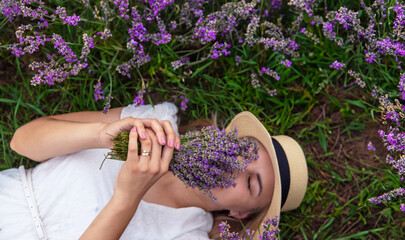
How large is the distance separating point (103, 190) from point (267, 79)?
1587mm

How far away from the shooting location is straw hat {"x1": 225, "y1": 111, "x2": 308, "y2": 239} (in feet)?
8.48

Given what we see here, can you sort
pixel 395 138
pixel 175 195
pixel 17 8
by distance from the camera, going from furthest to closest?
1. pixel 175 195
2. pixel 17 8
3. pixel 395 138

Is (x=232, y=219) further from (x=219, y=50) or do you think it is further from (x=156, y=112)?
(x=219, y=50)

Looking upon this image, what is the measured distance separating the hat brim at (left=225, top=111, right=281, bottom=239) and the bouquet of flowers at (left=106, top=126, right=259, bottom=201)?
0.36 meters

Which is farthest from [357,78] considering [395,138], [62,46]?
[62,46]

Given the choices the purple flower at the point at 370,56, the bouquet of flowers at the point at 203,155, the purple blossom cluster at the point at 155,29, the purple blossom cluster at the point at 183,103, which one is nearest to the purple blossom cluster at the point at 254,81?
the purple blossom cluster at the point at 155,29

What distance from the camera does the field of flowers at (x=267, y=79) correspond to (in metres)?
2.93

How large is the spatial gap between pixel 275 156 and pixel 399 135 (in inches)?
33.4

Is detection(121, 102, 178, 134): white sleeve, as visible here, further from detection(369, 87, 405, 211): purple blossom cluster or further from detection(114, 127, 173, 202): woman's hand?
detection(369, 87, 405, 211): purple blossom cluster

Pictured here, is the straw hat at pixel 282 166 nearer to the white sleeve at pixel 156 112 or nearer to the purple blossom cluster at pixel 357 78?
the white sleeve at pixel 156 112

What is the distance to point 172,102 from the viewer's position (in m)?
3.32

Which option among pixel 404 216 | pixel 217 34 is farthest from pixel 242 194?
pixel 404 216

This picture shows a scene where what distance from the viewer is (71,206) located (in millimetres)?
2705

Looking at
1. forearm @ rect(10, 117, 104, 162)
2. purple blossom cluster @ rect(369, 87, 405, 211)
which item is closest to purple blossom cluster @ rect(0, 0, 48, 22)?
forearm @ rect(10, 117, 104, 162)
